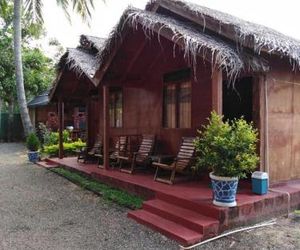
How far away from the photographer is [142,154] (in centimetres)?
870

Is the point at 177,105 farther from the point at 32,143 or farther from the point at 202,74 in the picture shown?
the point at 32,143

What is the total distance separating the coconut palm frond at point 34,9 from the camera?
15.0 meters

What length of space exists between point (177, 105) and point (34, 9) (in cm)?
995

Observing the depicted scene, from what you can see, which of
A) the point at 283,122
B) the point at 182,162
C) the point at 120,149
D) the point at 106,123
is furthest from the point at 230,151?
the point at 120,149

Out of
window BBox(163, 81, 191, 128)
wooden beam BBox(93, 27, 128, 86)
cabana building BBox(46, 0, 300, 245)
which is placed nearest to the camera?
cabana building BBox(46, 0, 300, 245)

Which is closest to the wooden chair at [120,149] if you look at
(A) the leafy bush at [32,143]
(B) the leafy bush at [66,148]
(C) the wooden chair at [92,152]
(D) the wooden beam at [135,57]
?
(C) the wooden chair at [92,152]

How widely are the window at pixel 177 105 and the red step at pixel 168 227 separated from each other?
111 inches

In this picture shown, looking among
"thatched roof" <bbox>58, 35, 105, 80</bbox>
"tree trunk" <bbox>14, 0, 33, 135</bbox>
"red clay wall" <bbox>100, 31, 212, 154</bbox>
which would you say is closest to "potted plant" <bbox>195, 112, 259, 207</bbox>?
"red clay wall" <bbox>100, 31, 212, 154</bbox>

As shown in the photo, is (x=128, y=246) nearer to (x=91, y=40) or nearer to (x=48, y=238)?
(x=48, y=238)

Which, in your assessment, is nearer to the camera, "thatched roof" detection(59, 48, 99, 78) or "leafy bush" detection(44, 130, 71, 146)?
"thatched roof" detection(59, 48, 99, 78)

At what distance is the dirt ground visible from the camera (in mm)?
4770

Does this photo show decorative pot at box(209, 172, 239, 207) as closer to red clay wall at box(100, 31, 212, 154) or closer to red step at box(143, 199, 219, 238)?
red step at box(143, 199, 219, 238)

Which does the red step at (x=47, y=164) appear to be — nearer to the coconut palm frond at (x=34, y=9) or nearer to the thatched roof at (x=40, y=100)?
the coconut palm frond at (x=34, y=9)

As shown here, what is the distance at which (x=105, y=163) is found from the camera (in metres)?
9.24
